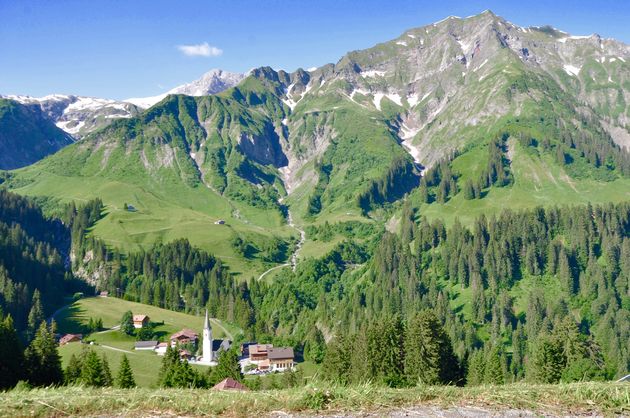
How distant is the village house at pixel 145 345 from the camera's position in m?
135

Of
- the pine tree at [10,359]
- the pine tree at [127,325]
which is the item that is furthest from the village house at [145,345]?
the pine tree at [10,359]

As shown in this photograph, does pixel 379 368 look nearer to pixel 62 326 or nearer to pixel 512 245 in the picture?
pixel 62 326

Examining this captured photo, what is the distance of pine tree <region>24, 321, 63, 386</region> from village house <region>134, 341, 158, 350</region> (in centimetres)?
6837

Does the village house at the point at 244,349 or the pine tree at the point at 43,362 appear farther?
the village house at the point at 244,349

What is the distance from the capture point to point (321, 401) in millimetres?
16469

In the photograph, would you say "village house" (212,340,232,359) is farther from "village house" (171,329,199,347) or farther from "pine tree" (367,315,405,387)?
"pine tree" (367,315,405,387)

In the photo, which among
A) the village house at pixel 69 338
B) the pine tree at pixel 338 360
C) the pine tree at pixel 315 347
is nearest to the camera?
the pine tree at pixel 338 360

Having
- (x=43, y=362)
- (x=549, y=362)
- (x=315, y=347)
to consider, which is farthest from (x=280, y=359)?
(x=549, y=362)

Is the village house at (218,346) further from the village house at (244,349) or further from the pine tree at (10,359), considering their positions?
the pine tree at (10,359)

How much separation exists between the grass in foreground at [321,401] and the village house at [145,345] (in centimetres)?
12691

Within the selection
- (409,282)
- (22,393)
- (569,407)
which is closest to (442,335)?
(569,407)

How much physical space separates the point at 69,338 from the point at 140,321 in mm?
20970

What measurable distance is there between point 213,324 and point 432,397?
543 ft

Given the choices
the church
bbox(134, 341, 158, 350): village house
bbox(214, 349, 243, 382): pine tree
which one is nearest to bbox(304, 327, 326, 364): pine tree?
the church
